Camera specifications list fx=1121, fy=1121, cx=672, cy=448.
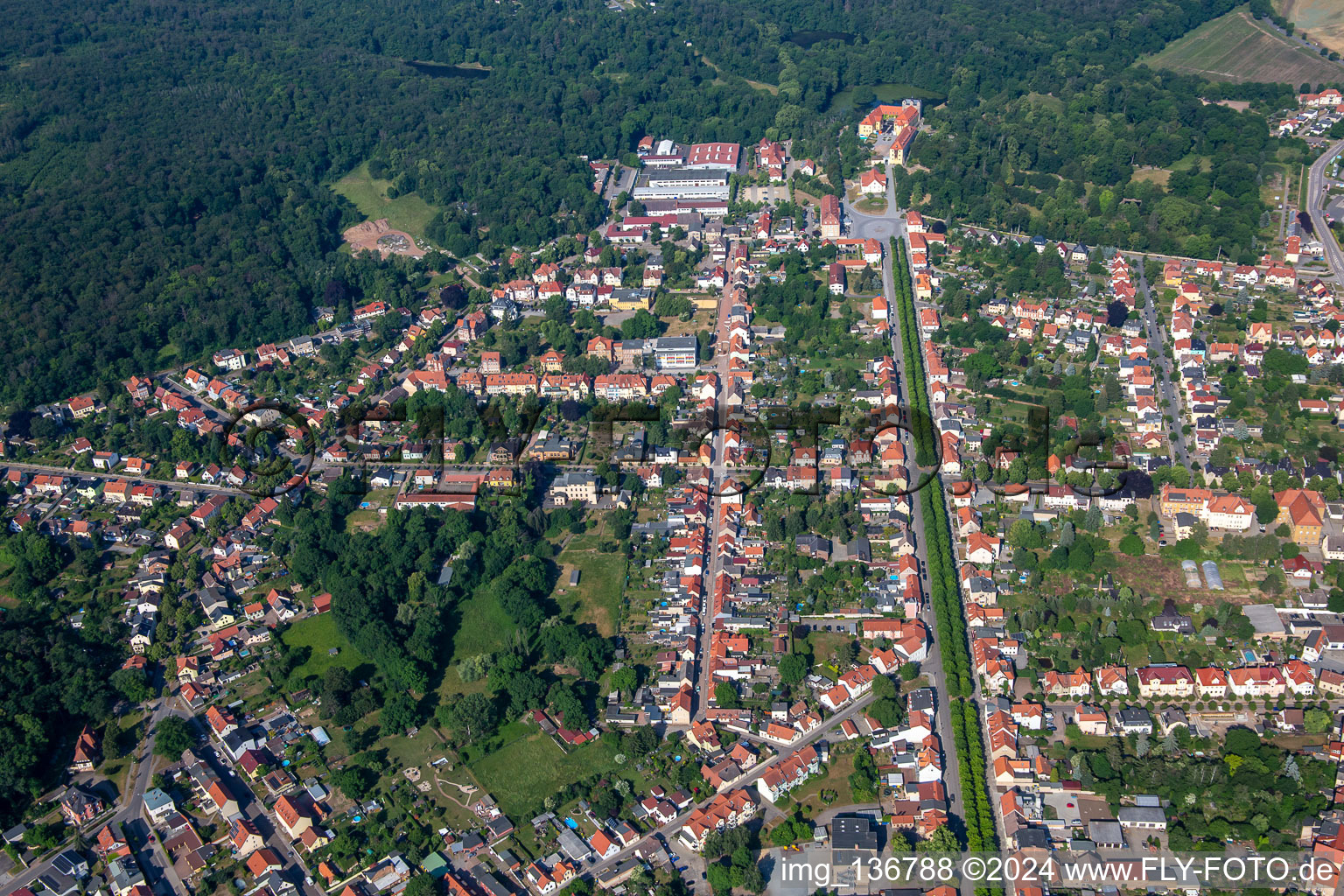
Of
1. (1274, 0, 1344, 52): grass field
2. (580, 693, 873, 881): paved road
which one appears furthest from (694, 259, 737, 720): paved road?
(1274, 0, 1344, 52): grass field

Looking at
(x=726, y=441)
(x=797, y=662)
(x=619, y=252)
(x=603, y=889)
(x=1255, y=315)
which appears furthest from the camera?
(x=619, y=252)

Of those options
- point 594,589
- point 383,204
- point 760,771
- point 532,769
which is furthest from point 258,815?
point 383,204

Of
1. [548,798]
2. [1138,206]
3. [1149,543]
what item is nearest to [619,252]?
[1138,206]

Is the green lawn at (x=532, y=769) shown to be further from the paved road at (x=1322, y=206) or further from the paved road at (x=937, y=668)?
the paved road at (x=1322, y=206)

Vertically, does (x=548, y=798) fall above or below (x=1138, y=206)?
below

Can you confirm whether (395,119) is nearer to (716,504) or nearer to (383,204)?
(383,204)

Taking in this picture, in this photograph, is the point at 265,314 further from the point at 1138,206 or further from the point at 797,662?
the point at 1138,206

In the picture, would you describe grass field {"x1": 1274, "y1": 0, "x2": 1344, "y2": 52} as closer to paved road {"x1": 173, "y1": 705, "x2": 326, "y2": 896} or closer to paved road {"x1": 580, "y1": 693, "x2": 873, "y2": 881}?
paved road {"x1": 580, "y1": 693, "x2": 873, "y2": 881}
